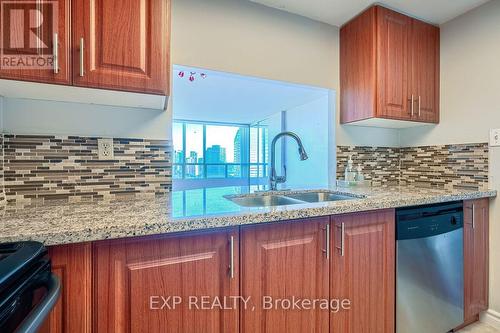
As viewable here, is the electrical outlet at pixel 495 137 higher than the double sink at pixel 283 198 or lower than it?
higher

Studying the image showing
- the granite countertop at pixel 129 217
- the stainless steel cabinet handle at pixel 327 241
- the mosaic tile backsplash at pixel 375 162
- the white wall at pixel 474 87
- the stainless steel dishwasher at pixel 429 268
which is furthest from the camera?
the mosaic tile backsplash at pixel 375 162

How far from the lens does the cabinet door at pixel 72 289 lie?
71 centimetres

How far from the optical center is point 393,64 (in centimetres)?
172

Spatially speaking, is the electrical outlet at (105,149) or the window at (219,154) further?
the window at (219,154)

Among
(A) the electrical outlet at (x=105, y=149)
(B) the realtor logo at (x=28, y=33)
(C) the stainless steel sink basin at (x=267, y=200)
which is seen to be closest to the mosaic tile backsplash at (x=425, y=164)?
(C) the stainless steel sink basin at (x=267, y=200)

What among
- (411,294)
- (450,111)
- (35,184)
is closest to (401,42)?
(450,111)

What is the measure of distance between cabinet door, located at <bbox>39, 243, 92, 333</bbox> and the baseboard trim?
2.29 meters

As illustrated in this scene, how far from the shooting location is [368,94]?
1.72 meters

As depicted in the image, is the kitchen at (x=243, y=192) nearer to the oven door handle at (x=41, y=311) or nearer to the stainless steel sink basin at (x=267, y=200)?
the stainless steel sink basin at (x=267, y=200)

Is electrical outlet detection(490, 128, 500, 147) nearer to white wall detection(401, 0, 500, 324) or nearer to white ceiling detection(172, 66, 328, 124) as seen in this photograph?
white wall detection(401, 0, 500, 324)

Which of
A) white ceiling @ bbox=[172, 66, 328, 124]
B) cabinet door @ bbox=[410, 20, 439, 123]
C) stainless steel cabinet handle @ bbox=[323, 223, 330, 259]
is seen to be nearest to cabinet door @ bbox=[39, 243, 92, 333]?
stainless steel cabinet handle @ bbox=[323, 223, 330, 259]

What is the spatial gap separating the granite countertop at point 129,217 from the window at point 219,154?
5.10 metres

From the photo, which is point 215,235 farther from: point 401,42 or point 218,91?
point 218,91

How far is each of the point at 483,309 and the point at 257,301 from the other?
1680 mm
